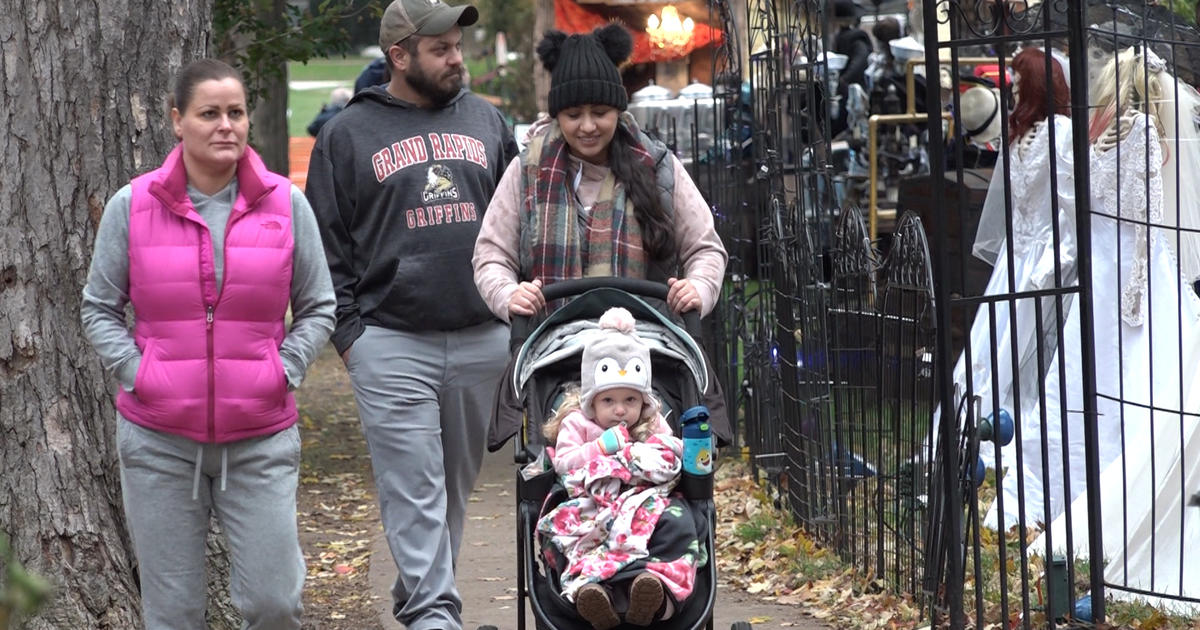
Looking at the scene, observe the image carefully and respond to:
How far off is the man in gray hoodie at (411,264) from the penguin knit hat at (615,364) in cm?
119

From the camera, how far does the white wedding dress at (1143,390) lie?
18.7 ft

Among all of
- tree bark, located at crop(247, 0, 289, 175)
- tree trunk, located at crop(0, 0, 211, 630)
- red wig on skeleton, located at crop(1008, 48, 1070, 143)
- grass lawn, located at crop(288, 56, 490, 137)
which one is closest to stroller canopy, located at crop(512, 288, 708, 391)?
tree trunk, located at crop(0, 0, 211, 630)

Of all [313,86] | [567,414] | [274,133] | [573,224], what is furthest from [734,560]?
[313,86]

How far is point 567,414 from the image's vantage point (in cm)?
429

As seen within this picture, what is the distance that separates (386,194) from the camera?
525cm

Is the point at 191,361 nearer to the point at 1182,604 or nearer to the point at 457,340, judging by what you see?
the point at 457,340

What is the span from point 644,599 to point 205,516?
130cm

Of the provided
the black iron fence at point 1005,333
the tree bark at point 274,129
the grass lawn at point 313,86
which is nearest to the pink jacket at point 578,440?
the black iron fence at point 1005,333

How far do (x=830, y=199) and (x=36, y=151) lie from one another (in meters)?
3.65

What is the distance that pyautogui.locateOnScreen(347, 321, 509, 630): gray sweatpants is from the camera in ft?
17.2

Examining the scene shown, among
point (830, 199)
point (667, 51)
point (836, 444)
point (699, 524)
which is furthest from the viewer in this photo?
point (667, 51)

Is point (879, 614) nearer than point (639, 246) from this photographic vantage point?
No

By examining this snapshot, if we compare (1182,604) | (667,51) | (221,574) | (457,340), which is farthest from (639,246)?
(667,51)

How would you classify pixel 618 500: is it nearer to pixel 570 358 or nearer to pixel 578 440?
pixel 578 440
